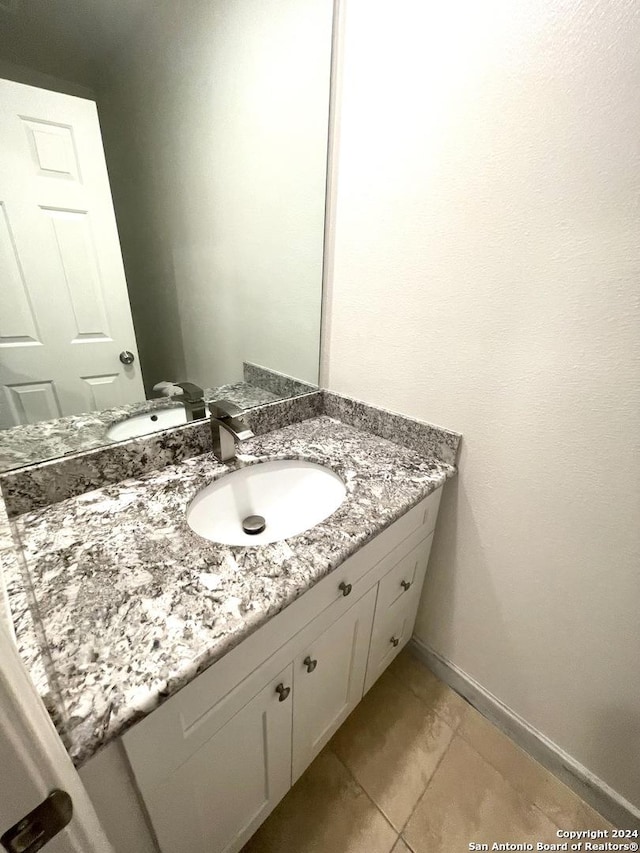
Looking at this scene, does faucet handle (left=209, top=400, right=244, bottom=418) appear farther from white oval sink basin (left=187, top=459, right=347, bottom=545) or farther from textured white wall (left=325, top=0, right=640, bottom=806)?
textured white wall (left=325, top=0, right=640, bottom=806)

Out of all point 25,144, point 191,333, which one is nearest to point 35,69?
point 25,144

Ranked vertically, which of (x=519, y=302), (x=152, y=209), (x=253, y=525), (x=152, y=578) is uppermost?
(x=152, y=209)

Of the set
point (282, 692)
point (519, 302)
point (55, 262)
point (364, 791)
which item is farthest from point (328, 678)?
point (55, 262)

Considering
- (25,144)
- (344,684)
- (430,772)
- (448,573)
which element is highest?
(25,144)


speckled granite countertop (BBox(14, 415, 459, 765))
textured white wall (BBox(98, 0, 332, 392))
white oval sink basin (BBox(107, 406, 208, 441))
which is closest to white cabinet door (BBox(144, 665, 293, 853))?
speckled granite countertop (BBox(14, 415, 459, 765))

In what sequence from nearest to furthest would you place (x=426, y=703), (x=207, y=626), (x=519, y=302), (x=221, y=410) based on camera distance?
(x=207, y=626) < (x=519, y=302) < (x=221, y=410) < (x=426, y=703)

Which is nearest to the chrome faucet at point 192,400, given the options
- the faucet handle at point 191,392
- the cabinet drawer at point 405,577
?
the faucet handle at point 191,392

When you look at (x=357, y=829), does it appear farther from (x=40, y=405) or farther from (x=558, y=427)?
(x=40, y=405)

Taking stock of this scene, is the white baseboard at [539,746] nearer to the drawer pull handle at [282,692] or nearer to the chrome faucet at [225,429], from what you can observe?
the drawer pull handle at [282,692]

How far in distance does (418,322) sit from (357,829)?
4.28ft

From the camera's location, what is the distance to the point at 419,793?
919 millimetres

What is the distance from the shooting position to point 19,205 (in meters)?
0.62

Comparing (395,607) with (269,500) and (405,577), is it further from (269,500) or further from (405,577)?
(269,500)

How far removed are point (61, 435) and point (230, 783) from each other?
0.76 metres
